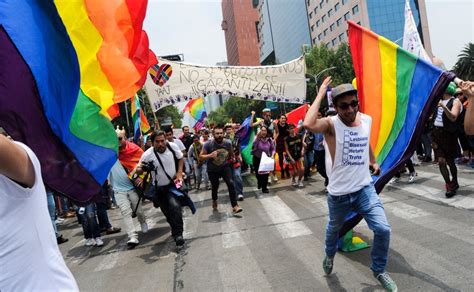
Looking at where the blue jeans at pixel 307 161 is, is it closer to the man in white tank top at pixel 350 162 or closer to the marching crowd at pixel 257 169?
the marching crowd at pixel 257 169

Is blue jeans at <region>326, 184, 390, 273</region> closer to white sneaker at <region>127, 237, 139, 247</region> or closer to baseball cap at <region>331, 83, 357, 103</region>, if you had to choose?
baseball cap at <region>331, 83, 357, 103</region>

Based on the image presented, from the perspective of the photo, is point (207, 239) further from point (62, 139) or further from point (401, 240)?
point (62, 139)

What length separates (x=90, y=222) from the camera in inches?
279

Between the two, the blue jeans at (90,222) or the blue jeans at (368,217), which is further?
the blue jeans at (90,222)

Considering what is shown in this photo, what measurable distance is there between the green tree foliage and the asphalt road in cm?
4188

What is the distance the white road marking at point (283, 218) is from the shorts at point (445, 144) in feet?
8.97

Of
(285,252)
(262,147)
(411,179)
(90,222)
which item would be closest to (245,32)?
(262,147)

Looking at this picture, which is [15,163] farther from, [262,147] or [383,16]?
[383,16]

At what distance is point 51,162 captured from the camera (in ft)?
11.6

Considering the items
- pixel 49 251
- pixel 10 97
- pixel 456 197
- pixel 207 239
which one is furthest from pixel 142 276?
pixel 456 197

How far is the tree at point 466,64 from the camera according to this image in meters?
46.6

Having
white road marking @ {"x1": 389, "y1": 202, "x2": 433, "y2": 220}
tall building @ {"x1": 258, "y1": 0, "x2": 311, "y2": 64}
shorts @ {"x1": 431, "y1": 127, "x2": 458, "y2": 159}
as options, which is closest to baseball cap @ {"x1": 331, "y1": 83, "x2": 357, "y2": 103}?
white road marking @ {"x1": 389, "y1": 202, "x2": 433, "y2": 220}

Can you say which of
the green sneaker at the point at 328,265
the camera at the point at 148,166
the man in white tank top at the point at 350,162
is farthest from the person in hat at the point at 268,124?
the man in white tank top at the point at 350,162

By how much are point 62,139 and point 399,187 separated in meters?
6.58
